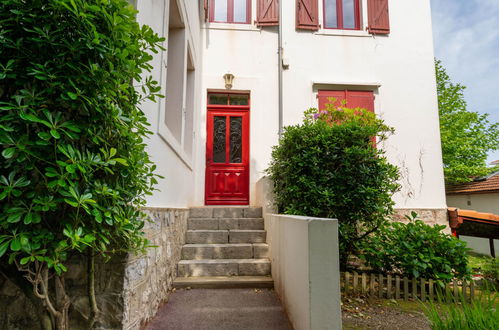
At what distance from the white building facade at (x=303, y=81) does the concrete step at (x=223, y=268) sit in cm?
215

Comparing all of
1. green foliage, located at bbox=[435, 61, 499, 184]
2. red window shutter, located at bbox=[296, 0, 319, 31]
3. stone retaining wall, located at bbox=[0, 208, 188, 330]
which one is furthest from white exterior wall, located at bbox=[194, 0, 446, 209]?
green foliage, located at bbox=[435, 61, 499, 184]

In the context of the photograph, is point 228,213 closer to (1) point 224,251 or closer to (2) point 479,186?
(1) point 224,251

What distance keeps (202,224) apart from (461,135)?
43.1 feet

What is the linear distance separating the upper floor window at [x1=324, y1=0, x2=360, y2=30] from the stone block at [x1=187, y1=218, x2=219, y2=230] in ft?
16.7

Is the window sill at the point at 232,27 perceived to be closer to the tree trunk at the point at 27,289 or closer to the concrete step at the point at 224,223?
the concrete step at the point at 224,223

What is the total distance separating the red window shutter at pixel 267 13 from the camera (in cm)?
582

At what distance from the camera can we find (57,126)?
114 cm

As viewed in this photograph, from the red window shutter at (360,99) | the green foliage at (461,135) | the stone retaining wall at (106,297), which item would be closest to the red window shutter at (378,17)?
the red window shutter at (360,99)

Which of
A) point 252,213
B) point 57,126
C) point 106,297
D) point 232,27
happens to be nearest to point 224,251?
point 252,213

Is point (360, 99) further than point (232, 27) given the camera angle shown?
No

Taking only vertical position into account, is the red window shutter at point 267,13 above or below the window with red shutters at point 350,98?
above

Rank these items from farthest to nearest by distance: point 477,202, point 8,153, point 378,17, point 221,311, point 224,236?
point 477,202
point 378,17
point 224,236
point 221,311
point 8,153

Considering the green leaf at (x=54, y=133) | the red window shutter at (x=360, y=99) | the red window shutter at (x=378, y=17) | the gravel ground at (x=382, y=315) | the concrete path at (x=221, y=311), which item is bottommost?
the gravel ground at (x=382, y=315)

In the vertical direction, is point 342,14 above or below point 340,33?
above
